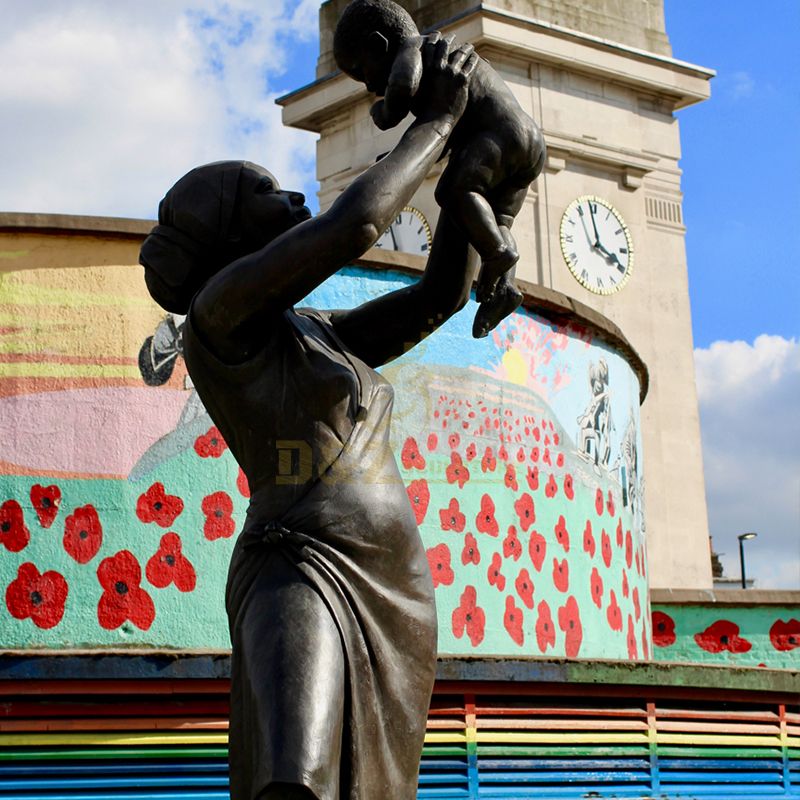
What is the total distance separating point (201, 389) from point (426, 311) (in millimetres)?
719

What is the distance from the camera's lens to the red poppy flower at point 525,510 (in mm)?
11625

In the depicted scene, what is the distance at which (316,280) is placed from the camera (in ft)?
12.9

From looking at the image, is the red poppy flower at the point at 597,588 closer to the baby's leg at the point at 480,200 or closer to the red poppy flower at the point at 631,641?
the red poppy flower at the point at 631,641

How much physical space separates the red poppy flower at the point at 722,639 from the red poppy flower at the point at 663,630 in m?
0.29

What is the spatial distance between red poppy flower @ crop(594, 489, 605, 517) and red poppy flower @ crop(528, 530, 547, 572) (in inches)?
38.8

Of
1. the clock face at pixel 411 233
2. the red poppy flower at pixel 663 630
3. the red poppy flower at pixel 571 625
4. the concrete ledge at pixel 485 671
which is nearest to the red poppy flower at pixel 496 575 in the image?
the red poppy flower at pixel 571 625

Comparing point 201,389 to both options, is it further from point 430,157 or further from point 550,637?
point 550,637

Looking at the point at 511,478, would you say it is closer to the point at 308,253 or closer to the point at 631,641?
the point at 631,641

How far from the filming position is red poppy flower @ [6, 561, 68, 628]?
9664mm

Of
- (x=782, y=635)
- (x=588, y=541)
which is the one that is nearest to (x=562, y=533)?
(x=588, y=541)

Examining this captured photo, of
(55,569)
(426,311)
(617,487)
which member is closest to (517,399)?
(617,487)

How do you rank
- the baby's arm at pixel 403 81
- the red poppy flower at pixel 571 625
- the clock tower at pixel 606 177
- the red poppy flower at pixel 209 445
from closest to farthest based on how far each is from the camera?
the baby's arm at pixel 403 81 → the red poppy flower at pixel 209 445 → the red poppy flower at pixel 571 625 → the clock tower at pixel 606 177

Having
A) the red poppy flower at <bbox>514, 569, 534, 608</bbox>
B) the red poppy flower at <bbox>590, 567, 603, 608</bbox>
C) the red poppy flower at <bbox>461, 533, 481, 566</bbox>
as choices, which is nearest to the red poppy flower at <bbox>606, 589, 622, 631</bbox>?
the red poppy flower at <bbox>590, 567, 603, 608</bbox>

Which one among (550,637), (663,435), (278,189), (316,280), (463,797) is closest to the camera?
(316,280)
